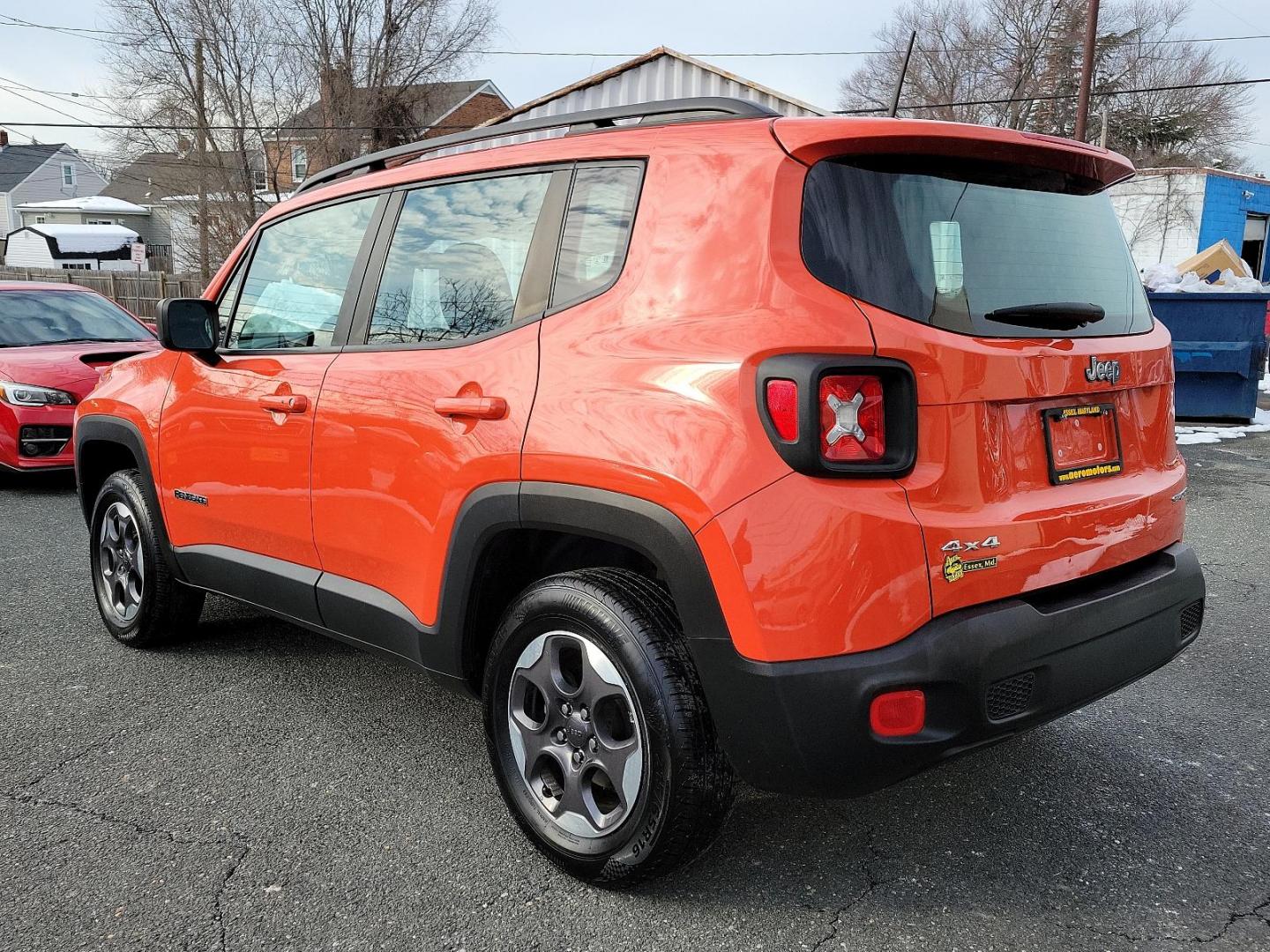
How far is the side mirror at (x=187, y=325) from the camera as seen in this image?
144 inches

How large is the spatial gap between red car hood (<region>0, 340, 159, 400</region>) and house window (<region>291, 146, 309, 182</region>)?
79.6 feet

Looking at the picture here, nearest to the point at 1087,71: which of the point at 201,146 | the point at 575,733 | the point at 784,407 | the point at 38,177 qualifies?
the point at 784,407

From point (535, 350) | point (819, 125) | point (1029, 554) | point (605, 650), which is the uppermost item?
point (819, 125)

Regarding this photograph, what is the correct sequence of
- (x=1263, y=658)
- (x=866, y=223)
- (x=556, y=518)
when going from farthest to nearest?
(x=1263, y=658), (x=556, y=518), (x=866, y=223)

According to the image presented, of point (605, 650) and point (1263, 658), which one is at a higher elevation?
point (605, 650)

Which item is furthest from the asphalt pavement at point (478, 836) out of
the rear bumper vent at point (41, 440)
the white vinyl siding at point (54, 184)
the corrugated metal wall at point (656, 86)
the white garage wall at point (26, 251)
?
the white vinyl siding at point (54, 184)

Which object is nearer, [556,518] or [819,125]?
[819,125]

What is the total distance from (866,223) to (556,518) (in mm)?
984

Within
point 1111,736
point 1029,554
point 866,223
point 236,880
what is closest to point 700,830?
point 1029,554

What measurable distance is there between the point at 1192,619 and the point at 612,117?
2035 mm

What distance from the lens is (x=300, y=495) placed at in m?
3.35

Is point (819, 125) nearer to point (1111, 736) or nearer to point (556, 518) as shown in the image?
point (556, 518)

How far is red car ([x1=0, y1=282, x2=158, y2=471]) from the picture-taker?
307 inches

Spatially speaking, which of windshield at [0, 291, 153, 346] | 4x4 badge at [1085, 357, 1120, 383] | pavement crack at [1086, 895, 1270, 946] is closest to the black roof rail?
4x4 badge at [1085, 357, 1120, 383]
